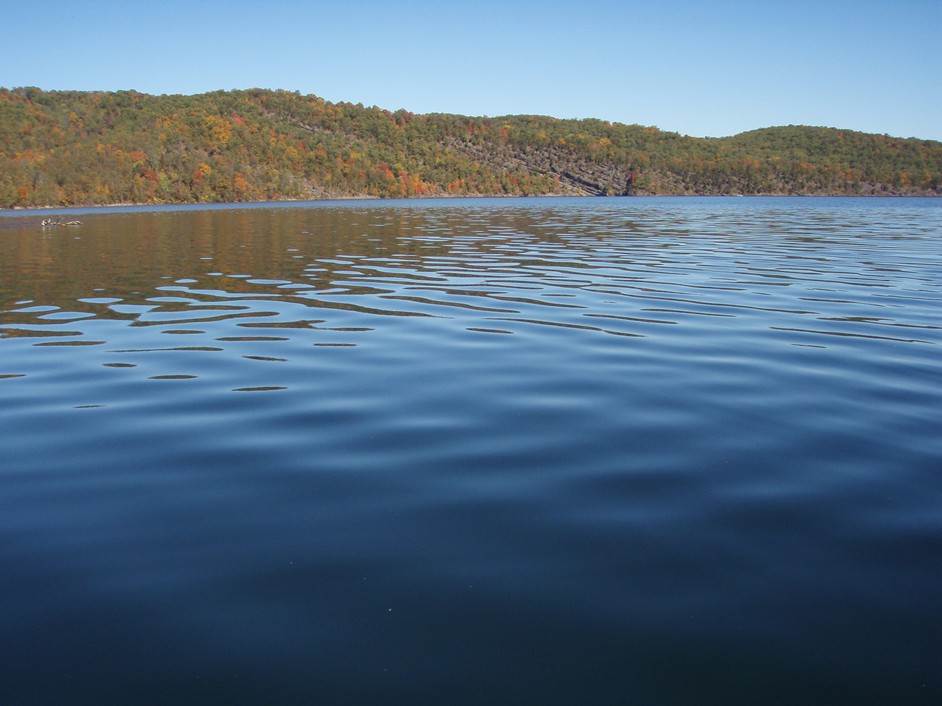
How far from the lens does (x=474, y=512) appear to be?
4711 millimetres

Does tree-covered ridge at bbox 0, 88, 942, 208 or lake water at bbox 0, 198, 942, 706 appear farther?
tree-covered ridge at bbox 0, 88, 942, 208

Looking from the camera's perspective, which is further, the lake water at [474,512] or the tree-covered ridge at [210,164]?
the tree-covered ridge at [210,164]

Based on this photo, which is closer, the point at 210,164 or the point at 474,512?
the point at 474,512

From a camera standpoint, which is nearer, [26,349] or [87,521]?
[87,521]

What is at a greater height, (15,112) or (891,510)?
(15,112)

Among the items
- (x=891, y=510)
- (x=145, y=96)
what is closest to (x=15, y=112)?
(x=145, y=96)

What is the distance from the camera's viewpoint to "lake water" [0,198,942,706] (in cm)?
316

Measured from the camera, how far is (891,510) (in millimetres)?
4707

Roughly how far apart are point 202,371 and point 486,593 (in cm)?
586

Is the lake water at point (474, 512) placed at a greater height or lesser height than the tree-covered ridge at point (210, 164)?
lesser

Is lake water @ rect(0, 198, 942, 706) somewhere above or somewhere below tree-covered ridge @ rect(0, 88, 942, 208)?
below

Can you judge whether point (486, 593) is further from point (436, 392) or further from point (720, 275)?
point (720, 275)

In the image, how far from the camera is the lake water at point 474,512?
10.4ft

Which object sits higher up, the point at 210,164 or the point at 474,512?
the point at 210,164
